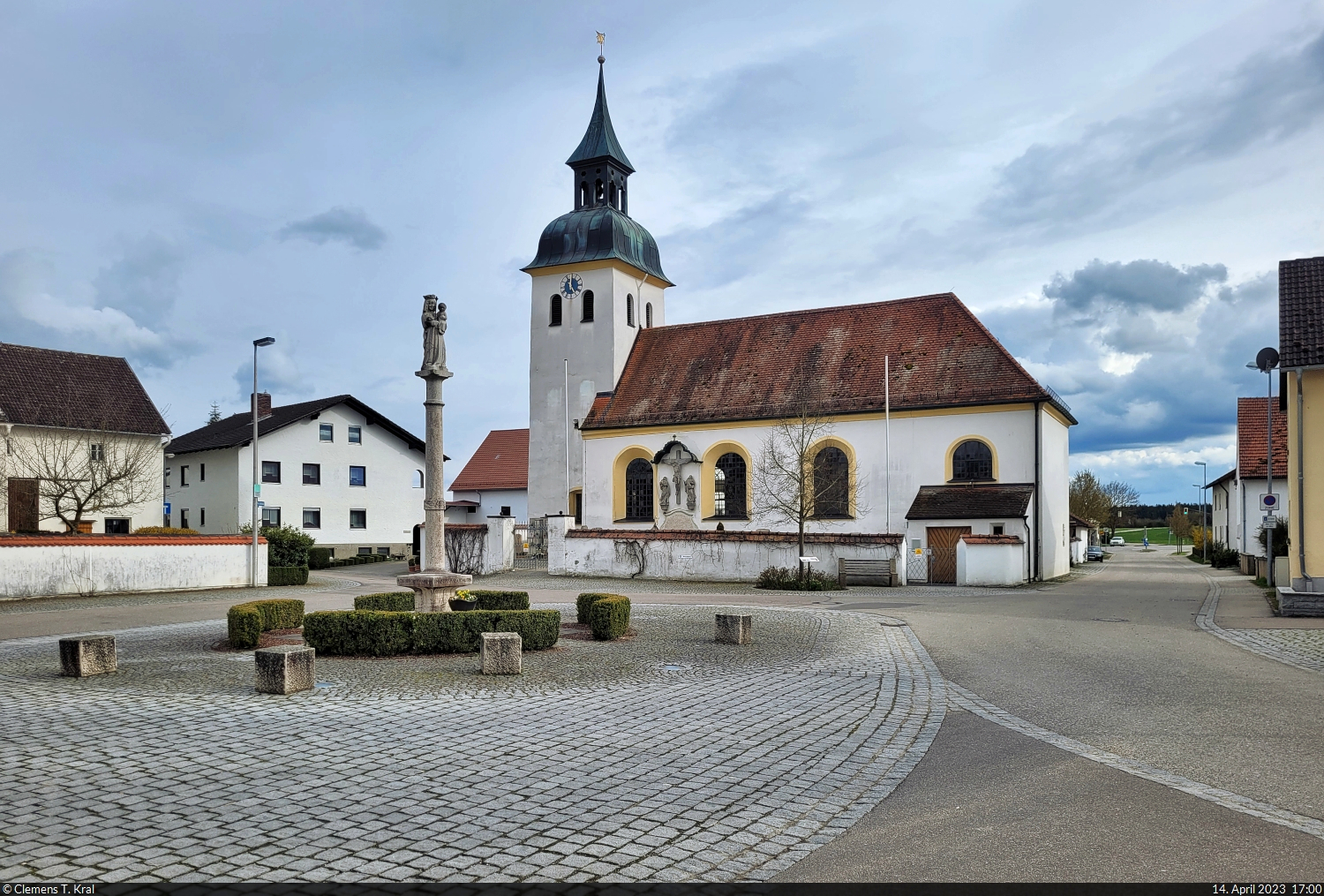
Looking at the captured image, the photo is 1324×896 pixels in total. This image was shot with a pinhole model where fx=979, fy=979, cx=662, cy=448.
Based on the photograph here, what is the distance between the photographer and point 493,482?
6581 cm

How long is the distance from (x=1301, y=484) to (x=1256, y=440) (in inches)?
999

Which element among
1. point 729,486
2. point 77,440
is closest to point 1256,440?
point 729,486

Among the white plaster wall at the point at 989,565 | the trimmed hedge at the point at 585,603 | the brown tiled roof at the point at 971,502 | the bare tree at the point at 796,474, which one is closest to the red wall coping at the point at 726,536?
the white plaster wall at the point at 989,565

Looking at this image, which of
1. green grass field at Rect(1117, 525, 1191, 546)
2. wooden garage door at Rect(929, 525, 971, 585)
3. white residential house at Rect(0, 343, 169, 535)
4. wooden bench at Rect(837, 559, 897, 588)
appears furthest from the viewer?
green grass field at Rect(1117, 525, 1191, 546)

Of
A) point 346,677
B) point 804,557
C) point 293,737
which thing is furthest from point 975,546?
point 293,737

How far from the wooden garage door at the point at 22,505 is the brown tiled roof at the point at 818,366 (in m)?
22.1

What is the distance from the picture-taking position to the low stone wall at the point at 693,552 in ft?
98.5

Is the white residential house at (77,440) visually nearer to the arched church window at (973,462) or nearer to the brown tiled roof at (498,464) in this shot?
the brown tiled roof at (498,464)

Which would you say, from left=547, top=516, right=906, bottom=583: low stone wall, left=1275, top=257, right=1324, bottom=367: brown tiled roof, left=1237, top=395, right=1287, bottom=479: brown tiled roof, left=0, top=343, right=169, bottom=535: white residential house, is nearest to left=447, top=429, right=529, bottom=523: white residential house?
left=0, top=343, right=169, bottom=535: white residential house

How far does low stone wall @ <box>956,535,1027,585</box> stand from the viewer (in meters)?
30.3

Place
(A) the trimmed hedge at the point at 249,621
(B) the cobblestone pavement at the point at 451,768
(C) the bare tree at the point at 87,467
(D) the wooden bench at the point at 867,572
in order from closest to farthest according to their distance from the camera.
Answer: (B) the cobblestone pavement at the point at 451,768 < (A) the trimmed hedge at the point at 249,621 < (D) the wooden bench at the point at 867,572 < (C) the bare tree at the point at 87,467

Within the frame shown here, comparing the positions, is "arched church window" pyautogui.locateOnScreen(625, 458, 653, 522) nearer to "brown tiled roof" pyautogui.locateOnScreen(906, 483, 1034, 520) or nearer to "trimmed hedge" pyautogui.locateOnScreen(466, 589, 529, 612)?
"brown tiled roof" pyautogui.locateOnScreen(906, 483, 1034, 520)

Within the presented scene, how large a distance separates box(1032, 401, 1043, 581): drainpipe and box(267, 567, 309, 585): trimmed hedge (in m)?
24.0

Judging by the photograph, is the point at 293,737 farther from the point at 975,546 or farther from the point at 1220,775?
the point at 975,546
